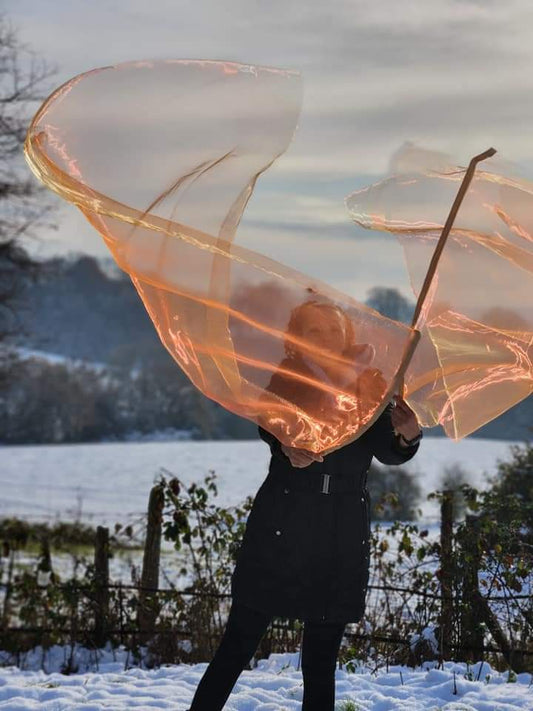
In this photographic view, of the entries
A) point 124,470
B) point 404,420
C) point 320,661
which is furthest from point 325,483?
point 124,470

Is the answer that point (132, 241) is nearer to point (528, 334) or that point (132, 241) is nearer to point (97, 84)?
point (97, 84)

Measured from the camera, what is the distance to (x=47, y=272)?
2230 centimetres

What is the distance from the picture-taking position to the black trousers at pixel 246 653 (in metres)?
3.77

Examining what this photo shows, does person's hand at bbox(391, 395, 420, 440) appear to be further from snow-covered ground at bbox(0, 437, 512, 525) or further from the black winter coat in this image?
snow-covered ground at bbox(0, 437, 512, 525)

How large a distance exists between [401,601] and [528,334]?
12.5 ft

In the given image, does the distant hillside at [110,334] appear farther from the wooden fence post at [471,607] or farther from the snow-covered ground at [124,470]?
the wooden fence post at [471,607]

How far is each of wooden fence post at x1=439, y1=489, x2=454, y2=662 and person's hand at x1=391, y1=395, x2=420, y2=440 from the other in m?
2.76

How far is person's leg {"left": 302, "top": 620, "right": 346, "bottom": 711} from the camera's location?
3777mm

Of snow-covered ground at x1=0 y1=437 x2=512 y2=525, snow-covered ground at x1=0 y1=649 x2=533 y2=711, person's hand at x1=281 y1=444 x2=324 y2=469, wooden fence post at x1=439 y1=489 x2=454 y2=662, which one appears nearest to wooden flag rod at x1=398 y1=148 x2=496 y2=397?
person's hand at x1=281 y1=444 x2=324 y2=469

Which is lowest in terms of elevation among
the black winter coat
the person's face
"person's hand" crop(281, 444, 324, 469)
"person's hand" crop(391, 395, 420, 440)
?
the black winter coat

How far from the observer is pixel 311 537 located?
3.66 meters

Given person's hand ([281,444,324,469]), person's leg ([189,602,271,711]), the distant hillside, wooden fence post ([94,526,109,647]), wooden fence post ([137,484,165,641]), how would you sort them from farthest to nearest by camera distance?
the distant hillside
wooden fence post ([94,526,109,647])
wooden fence post ([137,484,165,641])
person's leg ([189,602,271,711])
person's hand ([281,444,324,469])

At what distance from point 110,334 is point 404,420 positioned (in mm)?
85131

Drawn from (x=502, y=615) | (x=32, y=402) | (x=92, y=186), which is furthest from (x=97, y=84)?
(x=32, y=402)
